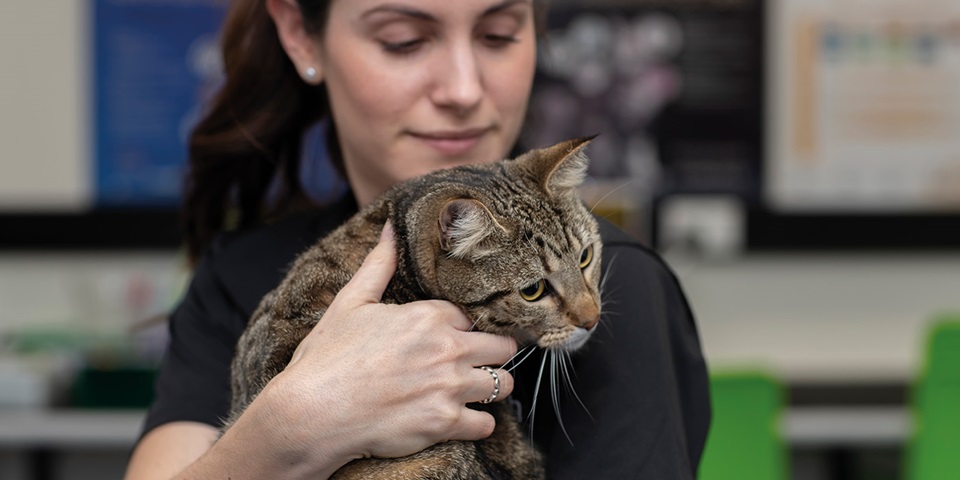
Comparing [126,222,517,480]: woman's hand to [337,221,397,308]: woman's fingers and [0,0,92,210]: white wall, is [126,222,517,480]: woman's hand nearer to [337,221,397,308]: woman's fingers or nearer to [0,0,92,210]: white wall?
[337,221,397,308]: woman's fingers

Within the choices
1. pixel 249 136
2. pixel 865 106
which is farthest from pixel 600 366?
pixel 865 106

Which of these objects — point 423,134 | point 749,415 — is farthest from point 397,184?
point 749,415

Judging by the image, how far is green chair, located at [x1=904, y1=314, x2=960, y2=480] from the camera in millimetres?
2543

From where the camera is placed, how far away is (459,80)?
1.29 meters

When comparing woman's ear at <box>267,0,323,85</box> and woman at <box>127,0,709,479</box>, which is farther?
woman's ear at <box>267,0,323,85</box>

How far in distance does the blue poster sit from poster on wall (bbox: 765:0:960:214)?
6.90 feet

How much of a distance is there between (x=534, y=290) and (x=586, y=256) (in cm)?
10

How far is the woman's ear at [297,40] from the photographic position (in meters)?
1.50

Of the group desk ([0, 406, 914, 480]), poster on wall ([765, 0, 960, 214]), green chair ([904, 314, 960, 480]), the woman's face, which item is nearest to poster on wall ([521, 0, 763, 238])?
poster on wall ([765, 0, 960, 214])

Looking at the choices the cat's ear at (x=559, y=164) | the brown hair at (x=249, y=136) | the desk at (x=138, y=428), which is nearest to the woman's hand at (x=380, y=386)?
the cat's ear at (x=559, y=164)

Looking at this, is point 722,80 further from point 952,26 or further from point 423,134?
point 423,134

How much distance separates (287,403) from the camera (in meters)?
1.08

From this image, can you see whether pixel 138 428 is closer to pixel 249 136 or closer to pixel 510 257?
pixel 249 136

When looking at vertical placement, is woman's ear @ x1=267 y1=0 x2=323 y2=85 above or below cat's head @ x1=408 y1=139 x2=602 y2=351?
above
